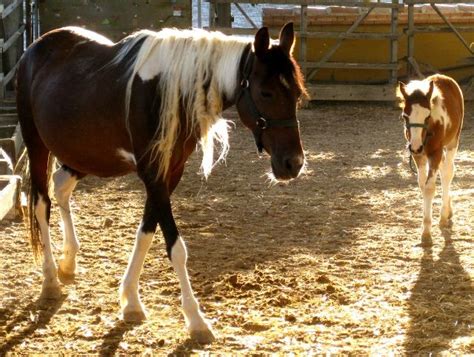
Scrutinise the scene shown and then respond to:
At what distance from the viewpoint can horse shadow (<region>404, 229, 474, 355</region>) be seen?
446cm

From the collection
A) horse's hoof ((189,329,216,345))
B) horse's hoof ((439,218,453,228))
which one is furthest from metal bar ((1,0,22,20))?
horse's hoof ((189,329,216,345))

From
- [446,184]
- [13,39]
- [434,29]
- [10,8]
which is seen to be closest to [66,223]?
[446,184]

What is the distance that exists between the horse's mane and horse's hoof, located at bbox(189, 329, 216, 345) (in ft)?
2.89

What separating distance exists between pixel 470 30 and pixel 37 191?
38.3 feet

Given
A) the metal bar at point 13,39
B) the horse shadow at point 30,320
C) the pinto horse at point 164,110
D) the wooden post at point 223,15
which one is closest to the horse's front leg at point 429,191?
the pinto horse at point 164,110

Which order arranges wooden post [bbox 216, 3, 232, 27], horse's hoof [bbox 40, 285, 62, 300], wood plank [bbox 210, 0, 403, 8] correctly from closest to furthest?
1. horse's hoof [bbox 40, 285, 62, 300]
2. wood plank [bbox 210, 0, 403, 8]
3. wooden post [bbox 216, 3, 232, 27]

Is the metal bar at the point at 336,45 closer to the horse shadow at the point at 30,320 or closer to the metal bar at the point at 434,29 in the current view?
the metal bar at the point at 434,29

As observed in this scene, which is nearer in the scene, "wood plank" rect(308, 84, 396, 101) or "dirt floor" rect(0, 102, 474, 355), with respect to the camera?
"dirt floor" rect(0, 102, 474, 355)

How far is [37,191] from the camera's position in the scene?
5.43 metres

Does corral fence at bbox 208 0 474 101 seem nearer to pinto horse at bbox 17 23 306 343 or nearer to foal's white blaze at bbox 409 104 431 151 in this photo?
foal's white blaze at bbox 409 104 431 151

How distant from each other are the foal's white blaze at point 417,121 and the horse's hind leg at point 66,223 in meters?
2.64

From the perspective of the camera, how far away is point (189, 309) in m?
4.50

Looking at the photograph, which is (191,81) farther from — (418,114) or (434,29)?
(434,29)

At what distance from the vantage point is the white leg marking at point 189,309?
444 centimetres
